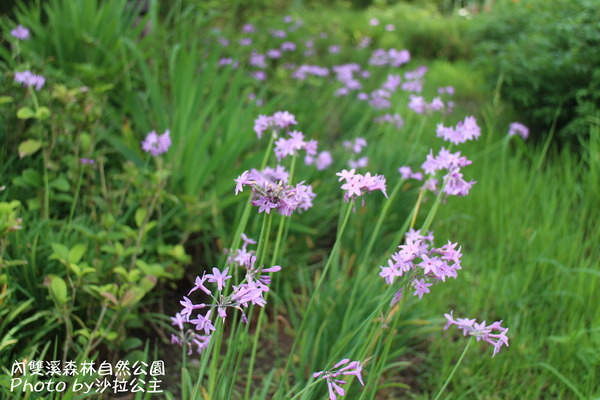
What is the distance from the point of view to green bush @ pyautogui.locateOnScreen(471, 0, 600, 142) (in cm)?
329

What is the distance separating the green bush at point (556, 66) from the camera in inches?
129

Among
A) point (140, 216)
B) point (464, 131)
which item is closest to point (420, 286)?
point (464, 131)

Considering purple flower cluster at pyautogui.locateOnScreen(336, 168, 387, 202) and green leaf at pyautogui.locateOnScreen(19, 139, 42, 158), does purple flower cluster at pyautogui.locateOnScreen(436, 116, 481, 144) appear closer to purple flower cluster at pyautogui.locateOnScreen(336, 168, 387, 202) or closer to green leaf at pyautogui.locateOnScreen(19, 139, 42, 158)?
purple flower cluster at pyautogui.locateOnScreen(336, 168, 387, 202)

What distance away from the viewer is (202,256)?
7.72 feet

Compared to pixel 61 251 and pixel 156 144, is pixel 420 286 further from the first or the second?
pixel 156 144

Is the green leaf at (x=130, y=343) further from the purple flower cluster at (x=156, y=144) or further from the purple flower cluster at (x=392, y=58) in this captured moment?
the purple flower cluster at (x=392, y=58)

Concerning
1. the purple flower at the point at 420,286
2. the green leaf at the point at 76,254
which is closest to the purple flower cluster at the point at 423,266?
the purple flower at the point at 420,286

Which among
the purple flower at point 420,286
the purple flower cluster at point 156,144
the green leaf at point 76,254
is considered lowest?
the green leaf at point 76,254

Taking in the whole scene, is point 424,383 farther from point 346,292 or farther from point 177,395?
point 177,395

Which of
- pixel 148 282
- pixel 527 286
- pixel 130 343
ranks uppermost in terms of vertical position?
pixel 148 282

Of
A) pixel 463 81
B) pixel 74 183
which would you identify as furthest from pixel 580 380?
pixel 463 81

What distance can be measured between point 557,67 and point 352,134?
51.5 inches

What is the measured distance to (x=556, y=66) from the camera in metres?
3.44

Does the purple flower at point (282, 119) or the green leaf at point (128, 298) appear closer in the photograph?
the purple flower at point (282, 119)
